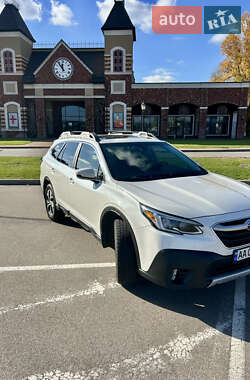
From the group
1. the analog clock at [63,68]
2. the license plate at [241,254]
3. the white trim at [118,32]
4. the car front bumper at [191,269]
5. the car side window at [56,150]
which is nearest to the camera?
the car front bumper at [191,269]

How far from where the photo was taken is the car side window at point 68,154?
4.89 meters

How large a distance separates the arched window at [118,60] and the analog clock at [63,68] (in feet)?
15.6

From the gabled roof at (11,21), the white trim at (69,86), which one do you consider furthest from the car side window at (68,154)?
the gabled roof at (11,21)


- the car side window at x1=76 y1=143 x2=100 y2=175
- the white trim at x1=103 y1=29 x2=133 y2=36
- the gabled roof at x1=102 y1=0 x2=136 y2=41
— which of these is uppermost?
the gabled roof at x1=102 y1=0 x2=136 y2=41

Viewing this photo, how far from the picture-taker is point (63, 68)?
104ft

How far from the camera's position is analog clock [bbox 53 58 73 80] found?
3145cm

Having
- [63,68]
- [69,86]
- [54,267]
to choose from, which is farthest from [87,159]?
[63,68]

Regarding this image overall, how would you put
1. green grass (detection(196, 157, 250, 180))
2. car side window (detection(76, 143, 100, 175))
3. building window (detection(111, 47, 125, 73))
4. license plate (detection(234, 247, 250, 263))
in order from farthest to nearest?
building window (detection(111, 47, 125, 73)), green grass (detection(196, 157, 250, 180)), car side window (detection(76, 143, 100, 175)), license plate (detection(234, 247, 250, 263))

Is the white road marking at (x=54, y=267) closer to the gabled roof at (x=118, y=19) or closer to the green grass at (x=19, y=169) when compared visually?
the green grass at (x=19, y=169)

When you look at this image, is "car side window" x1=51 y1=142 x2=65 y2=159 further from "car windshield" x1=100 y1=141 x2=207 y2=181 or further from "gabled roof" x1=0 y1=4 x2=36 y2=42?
"gabled roof" x1=0 y1=4 x2=36 y2=42

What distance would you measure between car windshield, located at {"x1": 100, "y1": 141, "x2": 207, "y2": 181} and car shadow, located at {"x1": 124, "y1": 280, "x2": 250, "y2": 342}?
137 cm

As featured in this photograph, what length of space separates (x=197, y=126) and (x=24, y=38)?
22.3m

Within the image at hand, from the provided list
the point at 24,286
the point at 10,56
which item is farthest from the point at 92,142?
the point at 10,56

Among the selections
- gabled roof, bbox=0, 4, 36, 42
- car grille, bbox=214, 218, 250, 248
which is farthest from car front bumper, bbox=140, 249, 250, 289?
gabled roof, bbox=0, 4, 36, 42
